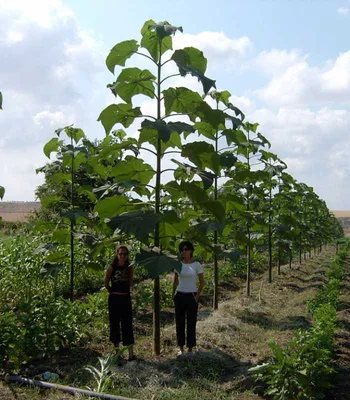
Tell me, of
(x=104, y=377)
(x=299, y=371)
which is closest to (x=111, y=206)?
(x=104, y=377)

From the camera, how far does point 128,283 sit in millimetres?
5809

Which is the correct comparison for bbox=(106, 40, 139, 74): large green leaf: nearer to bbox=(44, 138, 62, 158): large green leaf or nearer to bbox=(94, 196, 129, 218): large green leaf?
bbox=(94, 196, 129, 218): large green leaf

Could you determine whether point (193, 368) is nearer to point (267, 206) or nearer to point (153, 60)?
point (153, 60)

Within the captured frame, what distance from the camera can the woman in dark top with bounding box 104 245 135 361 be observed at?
575 centimetres

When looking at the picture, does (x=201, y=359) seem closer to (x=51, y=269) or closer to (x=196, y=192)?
(x=196, y=192)

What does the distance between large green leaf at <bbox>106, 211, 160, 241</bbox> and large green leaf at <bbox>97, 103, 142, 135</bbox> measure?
113 cm

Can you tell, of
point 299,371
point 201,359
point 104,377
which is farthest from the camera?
point 201,359

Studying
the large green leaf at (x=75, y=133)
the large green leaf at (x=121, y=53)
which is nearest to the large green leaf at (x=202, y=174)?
the large green leaf at (x=121, y=53)

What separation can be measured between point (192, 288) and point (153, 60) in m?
2.73

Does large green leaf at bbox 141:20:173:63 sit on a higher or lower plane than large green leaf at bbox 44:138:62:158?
higher

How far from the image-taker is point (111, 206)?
5.00 metres

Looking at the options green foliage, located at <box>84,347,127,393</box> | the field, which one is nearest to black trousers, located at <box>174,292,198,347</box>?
the field

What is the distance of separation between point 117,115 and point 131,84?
36 centimetres

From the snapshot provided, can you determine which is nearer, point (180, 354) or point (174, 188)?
point (174, 188)
